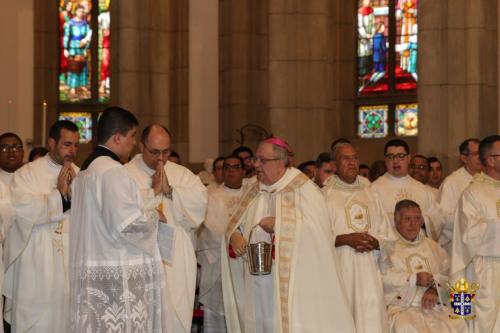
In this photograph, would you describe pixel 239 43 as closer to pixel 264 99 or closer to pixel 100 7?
pixel 264 99

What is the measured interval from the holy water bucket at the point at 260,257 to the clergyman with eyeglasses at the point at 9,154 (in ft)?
9.17

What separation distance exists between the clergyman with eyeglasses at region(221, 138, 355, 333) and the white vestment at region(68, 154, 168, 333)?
1762 millimetres

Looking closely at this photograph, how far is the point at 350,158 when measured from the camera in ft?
35.6

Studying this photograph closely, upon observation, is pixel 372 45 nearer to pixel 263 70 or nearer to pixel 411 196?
pixel 263 70

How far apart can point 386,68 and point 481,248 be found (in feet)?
42.7

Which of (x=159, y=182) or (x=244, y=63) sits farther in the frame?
(x=244, y=63)

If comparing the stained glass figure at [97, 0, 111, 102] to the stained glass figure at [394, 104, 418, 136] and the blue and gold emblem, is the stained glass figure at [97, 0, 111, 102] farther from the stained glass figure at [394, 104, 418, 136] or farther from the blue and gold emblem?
the blue and gold emblem

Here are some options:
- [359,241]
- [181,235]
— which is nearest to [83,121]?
[181,235]

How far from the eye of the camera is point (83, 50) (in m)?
27.7

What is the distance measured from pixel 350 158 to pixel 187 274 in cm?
177

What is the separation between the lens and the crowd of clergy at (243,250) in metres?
8.11

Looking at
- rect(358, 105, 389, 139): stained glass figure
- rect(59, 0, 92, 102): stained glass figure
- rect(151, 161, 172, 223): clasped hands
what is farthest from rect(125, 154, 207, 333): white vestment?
rect(59, 0, 92, 102): stained glass figure

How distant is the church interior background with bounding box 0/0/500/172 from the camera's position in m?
16.0

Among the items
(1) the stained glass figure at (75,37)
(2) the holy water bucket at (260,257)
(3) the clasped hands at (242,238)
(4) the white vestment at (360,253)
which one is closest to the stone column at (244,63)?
(1) the stained glass figure at (75,37)
